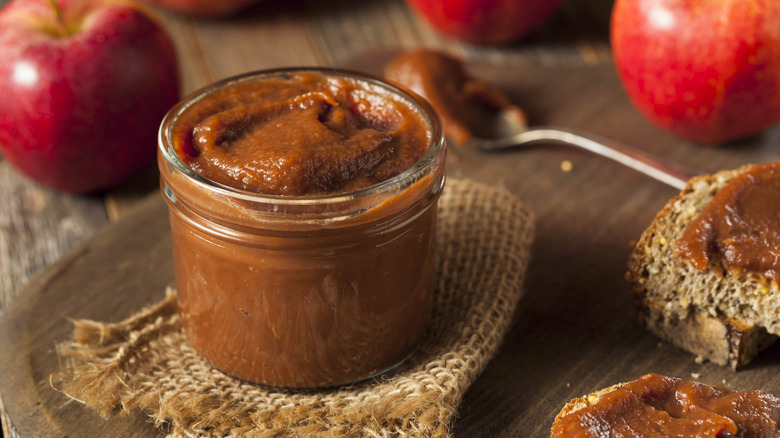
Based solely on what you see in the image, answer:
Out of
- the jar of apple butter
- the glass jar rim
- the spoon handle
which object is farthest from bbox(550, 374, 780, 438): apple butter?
the spoon handle

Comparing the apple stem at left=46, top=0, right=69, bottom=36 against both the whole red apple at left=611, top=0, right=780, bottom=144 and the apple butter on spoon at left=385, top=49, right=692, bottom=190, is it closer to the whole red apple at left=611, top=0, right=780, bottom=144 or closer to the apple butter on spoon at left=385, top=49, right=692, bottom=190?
the apple butter on spoon at left=385, top=49, right=692, bottom=190

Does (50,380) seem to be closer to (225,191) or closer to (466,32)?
(225,191)

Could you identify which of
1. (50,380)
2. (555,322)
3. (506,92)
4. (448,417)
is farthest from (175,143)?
(506,92)

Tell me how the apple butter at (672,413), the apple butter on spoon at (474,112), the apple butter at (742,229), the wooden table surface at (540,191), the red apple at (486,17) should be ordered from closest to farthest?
the apple butter at (672,413), the apple butter at (742,229), the wooden table surface at (540,191), the apple butter on spoon at (474,112), the red apple at (486,17)

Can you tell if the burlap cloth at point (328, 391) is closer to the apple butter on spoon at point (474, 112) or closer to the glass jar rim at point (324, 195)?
the glass jar rim at point (324, 195)

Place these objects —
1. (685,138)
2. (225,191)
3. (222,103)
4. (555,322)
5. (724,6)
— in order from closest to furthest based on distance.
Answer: (225,191), (222,103), (555,322), (724,6), (685,138)

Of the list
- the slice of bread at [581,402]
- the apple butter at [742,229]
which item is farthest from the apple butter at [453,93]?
the slice of bread at [581,402]
